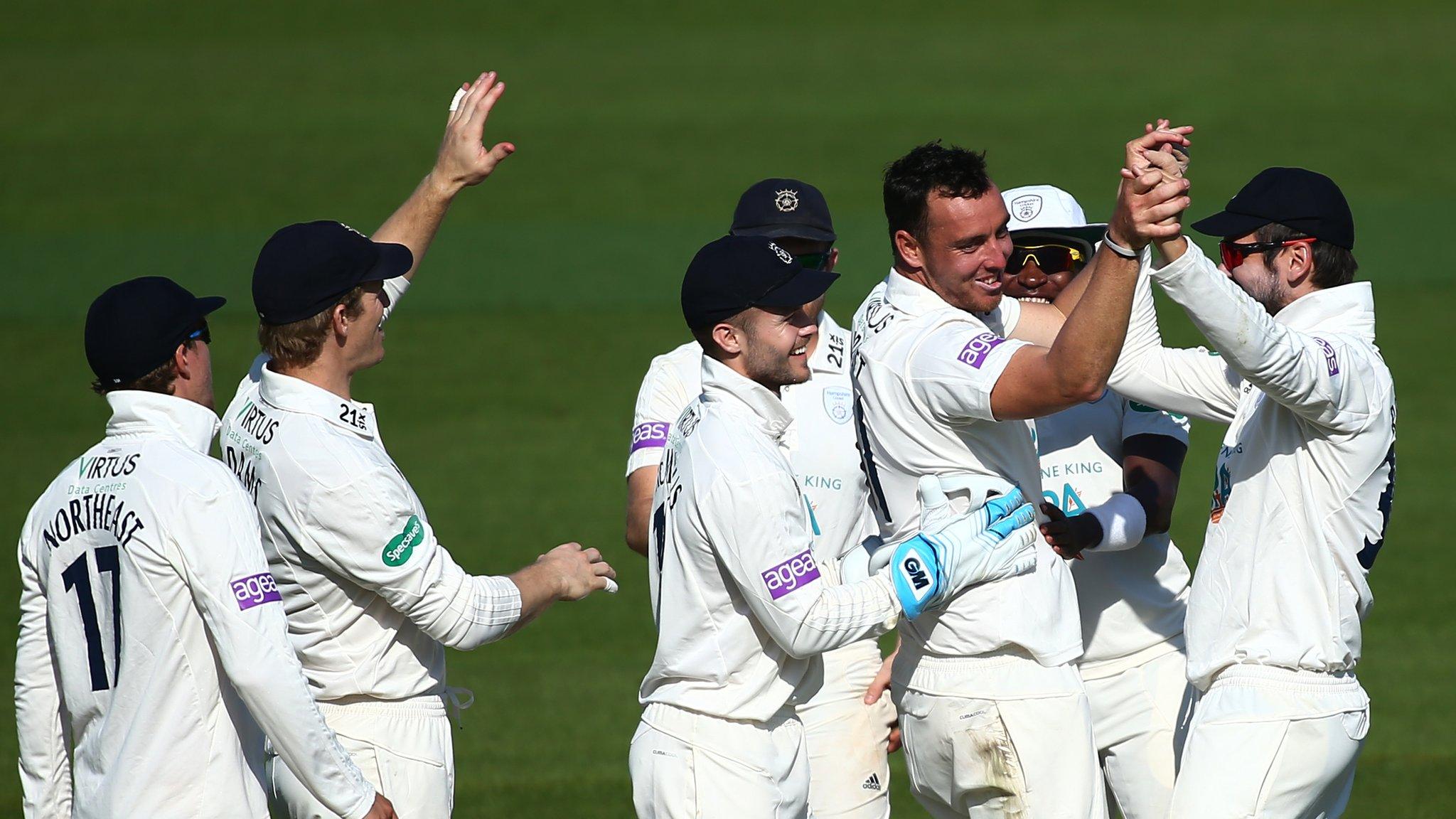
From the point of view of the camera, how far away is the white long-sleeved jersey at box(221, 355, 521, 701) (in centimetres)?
470

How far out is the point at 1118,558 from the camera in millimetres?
6156

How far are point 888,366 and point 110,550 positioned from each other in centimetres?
232

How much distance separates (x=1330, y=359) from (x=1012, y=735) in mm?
1464

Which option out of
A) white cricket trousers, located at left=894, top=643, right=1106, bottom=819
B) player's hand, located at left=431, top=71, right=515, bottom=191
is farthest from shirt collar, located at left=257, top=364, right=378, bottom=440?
white cricket trousers, located at left=894, top=643, right=1106, bottom=819

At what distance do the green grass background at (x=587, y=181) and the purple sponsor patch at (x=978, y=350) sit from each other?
4612 mm

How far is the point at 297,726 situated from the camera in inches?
170

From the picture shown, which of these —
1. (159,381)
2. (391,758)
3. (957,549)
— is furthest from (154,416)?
(957,549)

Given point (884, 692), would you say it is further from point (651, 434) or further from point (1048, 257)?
point (1048, 257)

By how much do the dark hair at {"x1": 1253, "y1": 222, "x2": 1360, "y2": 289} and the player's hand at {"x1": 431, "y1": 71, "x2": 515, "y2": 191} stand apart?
2.70 metres

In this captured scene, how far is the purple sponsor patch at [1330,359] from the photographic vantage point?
15.6 ft

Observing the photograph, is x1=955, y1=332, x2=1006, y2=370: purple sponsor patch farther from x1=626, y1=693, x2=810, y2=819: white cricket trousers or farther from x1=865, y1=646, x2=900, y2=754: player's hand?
x1=865, y1=646, x2=900, y2=754: player's hand

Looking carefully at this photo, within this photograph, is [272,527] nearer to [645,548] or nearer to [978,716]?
[645,548]

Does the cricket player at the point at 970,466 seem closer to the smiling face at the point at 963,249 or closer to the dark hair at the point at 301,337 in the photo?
the smiling face at the point at 963,249

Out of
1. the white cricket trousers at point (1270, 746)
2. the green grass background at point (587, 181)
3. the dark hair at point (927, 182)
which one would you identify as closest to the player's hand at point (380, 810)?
the dark hair at point (927, 182)
